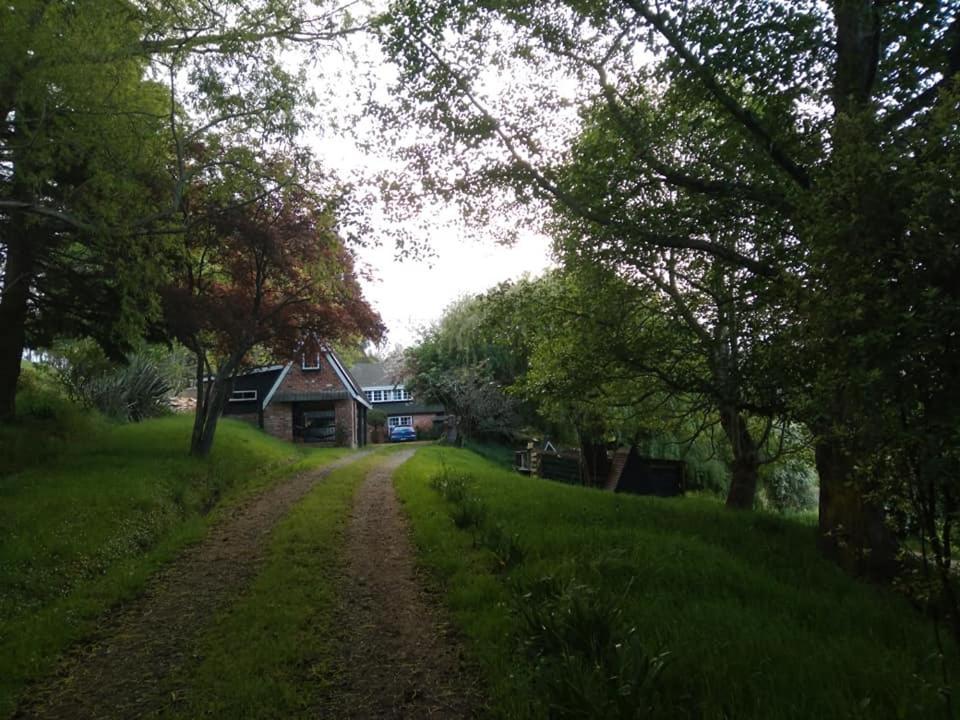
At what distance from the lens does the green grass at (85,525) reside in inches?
199

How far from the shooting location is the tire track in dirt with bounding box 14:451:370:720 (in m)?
3.97

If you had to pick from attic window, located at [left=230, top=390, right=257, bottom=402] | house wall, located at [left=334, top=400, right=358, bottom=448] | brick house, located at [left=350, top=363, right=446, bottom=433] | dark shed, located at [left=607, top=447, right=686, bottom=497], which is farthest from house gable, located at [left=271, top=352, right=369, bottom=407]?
dark shed, located at [left=607, top=447, right=686, bottom=497]

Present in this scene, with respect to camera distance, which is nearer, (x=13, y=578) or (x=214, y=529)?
(x=13, y=578)

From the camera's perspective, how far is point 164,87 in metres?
10.5

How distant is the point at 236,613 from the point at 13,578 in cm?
255

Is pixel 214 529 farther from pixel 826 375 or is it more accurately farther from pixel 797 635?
pixel 826 375

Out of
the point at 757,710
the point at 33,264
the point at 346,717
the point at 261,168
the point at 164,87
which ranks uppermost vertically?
the point at 164,87

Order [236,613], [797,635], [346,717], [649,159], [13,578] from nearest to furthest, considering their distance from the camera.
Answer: [346,717]
[797,635]
[236,613]
[13,578]
[649,159]

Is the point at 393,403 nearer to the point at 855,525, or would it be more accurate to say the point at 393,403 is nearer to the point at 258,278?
the point at 258,278

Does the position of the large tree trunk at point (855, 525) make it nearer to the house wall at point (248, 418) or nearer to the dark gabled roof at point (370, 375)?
the house wall at point (248, 418)

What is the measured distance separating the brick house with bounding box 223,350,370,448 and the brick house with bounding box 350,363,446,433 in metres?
16.2

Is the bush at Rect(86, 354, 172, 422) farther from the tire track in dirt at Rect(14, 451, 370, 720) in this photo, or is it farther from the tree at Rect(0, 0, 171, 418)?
the tire track in dirt at Rect(14, 451, 370, 720)

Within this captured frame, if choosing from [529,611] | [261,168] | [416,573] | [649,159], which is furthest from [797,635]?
[261,168]

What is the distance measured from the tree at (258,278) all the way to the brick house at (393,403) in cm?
3303
